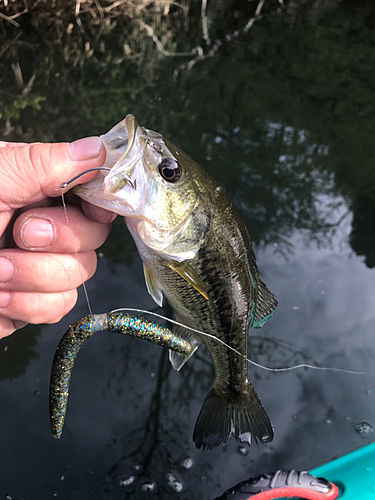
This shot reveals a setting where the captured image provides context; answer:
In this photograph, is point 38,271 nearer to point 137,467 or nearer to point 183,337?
point 183,337

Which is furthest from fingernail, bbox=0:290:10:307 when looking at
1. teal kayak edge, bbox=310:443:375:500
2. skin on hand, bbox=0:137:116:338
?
teal kayak edge, bbox=310:443:375:500

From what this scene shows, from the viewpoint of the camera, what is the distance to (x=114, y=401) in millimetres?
2695

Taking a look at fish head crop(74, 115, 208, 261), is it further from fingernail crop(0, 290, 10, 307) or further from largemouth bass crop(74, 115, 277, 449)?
fingernail crop(0, 290, 10, 307)

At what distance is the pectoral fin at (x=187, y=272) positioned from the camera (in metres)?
1.52

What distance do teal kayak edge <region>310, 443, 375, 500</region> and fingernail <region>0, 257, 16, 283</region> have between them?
2.18 m

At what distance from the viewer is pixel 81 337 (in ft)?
4.57

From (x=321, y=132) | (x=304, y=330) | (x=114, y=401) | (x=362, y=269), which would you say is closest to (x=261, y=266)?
(x=304, y=330)

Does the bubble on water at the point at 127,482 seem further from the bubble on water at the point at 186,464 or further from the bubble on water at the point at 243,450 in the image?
the bubble on water at the point at 243,450

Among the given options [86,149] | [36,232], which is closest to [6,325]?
[36,232]

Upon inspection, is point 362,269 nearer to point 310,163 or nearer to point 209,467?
point 310,163

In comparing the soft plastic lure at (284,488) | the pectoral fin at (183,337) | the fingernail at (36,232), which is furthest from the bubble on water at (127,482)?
the fingernail at (36,232)

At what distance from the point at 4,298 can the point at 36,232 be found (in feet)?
1.35

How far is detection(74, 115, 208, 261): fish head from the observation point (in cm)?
131

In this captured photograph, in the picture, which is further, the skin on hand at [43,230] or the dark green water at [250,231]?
the dark green water at [250,231]
